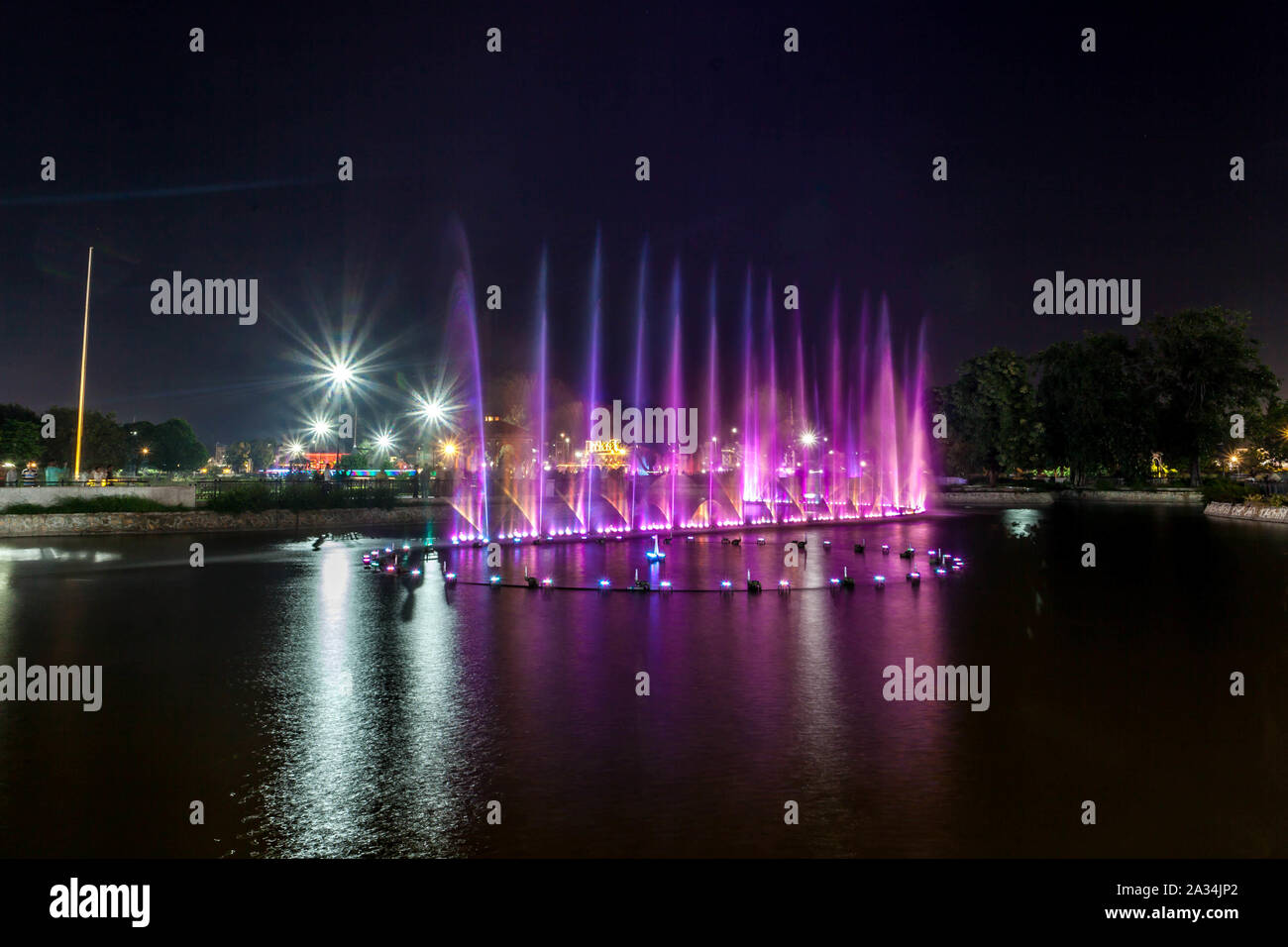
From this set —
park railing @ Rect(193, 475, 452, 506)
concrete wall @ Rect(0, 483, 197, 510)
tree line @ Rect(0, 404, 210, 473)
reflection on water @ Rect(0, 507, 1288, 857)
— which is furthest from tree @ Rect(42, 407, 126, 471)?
reflection on water @ Rect(0, 507, 1288, 857)

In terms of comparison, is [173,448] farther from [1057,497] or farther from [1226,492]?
[1226,492]

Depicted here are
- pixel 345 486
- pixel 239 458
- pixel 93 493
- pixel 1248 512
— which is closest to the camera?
pixel 93 493

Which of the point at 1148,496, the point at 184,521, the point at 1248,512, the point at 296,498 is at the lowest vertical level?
the point at 1248,512

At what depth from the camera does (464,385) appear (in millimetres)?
81312

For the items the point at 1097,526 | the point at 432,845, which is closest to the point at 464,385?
the point at 1097,526

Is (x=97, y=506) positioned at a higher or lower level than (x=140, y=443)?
lower

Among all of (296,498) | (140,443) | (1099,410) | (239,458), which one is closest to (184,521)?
(296,498)

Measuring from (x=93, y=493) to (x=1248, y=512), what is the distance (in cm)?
6142

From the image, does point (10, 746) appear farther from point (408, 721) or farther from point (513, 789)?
point (513, 789)

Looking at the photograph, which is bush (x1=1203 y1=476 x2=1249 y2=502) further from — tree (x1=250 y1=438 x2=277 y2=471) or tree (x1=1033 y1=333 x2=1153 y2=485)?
tree (x1=250 y1=438 x2=277 y2=471)

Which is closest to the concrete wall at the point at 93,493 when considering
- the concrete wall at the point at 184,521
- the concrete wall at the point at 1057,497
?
the concrete wall at the point at 184,521

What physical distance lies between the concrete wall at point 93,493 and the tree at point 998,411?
238ft

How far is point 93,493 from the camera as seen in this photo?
39938mm

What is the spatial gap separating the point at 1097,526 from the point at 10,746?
4845cm
